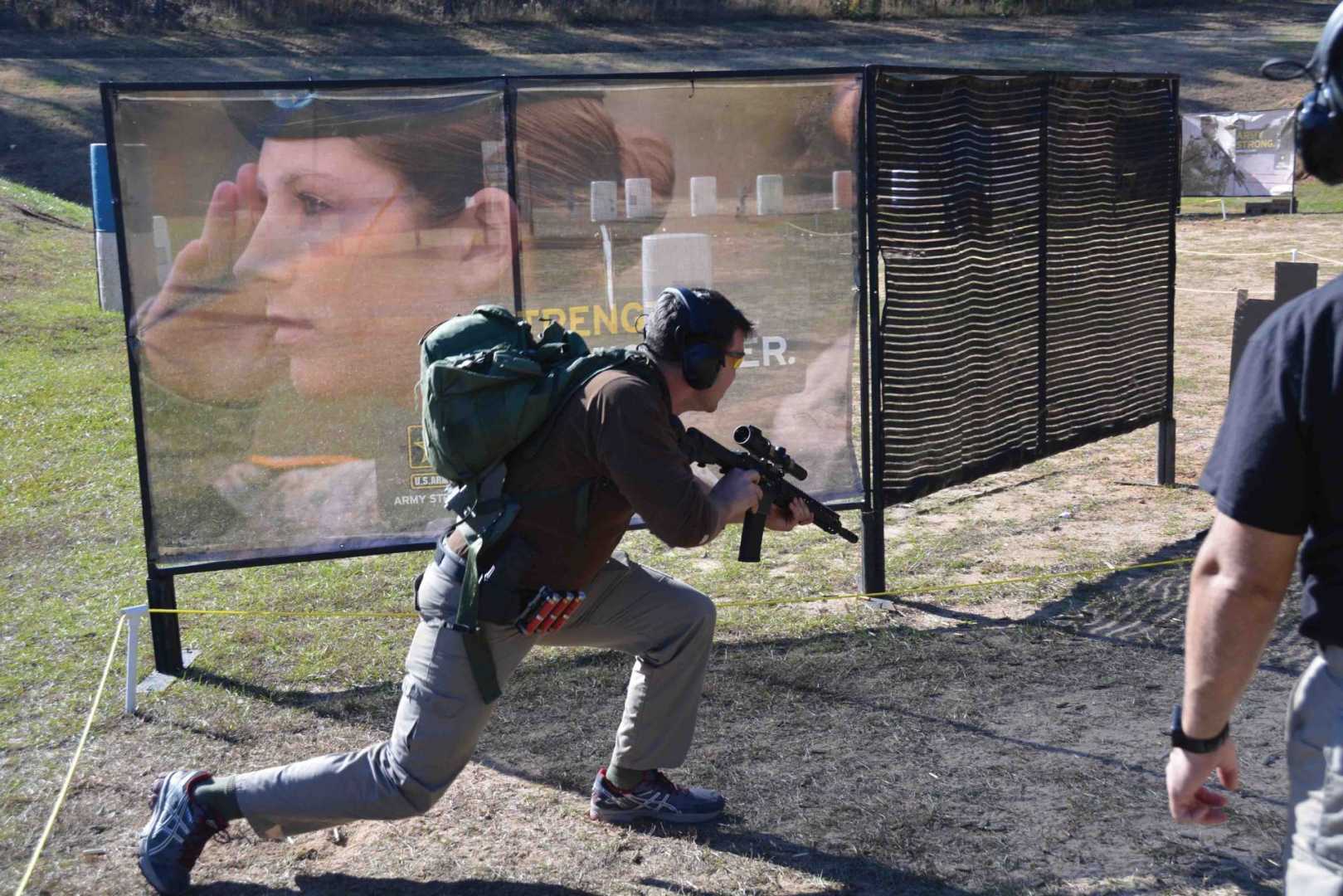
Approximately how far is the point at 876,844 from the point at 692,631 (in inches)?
35.7

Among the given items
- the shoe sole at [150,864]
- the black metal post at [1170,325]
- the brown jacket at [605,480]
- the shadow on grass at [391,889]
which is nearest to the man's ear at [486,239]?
the brown jacket at [605,480]

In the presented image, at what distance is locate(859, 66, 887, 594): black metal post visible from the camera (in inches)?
242

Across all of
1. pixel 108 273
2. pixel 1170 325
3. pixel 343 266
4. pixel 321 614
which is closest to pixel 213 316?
pixel 343 266

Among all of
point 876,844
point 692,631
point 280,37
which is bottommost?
point 876,844

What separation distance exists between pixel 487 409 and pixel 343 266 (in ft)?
7.94

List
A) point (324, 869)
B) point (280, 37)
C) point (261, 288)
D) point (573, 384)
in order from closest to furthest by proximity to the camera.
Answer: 1. point (573, 384)
2. point (324, 869)
3. point (261, 288)
4. point (280, 37)

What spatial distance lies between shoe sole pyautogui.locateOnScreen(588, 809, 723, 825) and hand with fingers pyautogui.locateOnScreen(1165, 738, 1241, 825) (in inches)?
83.1

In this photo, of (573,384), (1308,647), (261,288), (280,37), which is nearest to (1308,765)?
(573,384)

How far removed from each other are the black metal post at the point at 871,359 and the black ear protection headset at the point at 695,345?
261 cm

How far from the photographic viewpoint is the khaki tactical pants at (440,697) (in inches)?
147

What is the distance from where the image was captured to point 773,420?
255 inches

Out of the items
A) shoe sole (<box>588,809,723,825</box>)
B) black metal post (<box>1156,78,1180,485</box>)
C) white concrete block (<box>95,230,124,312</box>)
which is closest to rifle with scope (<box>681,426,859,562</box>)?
shoe sole (<box>588,809,723,825</box>)

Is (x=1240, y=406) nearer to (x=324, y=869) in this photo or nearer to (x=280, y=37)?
(x=324, y=869)

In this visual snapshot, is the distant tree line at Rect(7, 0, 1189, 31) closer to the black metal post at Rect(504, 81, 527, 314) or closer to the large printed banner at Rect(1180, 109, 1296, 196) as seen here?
the large printed banner at Rect(1180, 109, 1296, 196)
